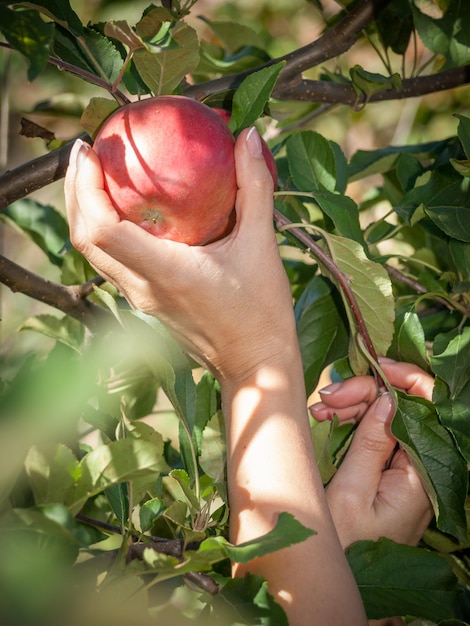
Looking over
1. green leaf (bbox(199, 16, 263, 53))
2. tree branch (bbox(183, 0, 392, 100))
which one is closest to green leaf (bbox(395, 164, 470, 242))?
tree branch (bbox(183, 0, 392, 100))

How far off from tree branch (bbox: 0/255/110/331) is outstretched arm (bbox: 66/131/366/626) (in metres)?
0.23

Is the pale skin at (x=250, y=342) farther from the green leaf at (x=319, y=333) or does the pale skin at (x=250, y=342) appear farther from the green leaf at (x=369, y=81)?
the green leaf at (x=369, y=81)

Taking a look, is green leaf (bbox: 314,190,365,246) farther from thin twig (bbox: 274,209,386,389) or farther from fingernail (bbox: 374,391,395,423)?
fingernail (bbox: 374,391,395,423)

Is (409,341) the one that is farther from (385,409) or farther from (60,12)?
(60,12)

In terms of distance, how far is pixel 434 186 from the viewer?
3.45 feet

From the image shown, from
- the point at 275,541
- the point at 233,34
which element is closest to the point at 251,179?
the point at 275,541

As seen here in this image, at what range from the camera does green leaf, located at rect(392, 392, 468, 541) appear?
2.76 ft

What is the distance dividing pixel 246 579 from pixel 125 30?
509 mm

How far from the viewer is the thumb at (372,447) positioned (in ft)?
2.97

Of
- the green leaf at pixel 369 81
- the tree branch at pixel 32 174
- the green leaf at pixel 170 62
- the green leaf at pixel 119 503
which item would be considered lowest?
the green leaf at pixel 119 503

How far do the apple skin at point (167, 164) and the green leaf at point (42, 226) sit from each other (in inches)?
17.3

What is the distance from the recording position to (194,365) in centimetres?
109

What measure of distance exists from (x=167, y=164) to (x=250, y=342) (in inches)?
8.1

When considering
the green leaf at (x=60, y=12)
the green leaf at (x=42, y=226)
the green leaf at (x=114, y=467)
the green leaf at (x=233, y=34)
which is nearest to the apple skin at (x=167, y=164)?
the green leaf at (x=60, y=12)
